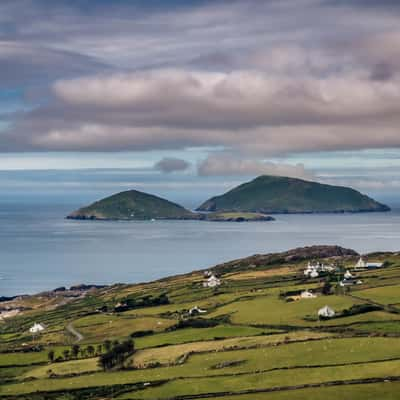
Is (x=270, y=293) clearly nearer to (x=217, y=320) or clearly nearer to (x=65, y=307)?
(x=217, y=320)

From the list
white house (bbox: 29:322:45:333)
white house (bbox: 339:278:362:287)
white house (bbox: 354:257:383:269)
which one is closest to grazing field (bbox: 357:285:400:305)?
white house (bbox: 339:278:362:287)

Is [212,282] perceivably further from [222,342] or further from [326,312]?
[222,342]

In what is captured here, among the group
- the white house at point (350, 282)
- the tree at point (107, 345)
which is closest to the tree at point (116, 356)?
the tree at point (107, 345)

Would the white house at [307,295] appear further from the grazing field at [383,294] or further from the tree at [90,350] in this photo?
the tree at [90,350]

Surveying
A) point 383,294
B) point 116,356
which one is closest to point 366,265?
point 383,294

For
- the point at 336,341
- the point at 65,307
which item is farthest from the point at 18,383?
the point at 65,307

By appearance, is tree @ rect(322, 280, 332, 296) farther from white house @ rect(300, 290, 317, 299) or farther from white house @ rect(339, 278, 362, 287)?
white house @ rect(339, 278, 362, 287)
